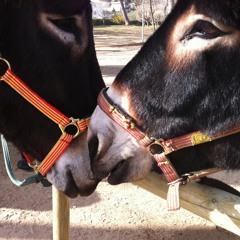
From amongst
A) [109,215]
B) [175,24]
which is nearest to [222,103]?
[175,24]

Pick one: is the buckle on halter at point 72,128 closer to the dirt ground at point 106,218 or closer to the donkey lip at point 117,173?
the donkey lip at point 117,173

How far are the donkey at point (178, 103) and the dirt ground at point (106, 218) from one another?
63.3 inches

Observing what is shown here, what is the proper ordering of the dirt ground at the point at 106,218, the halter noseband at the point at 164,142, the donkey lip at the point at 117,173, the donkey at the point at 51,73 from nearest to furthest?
the halter noseband at the point at 164,142, the donkey lip at the point at 117,173, the donkey at the point at 51,73, the dirt ground at the point at 106,218

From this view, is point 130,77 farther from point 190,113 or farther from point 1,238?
point 1,238

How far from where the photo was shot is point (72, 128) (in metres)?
2.01

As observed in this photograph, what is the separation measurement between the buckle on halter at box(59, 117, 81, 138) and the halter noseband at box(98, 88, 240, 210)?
27cm

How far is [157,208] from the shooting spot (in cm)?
361

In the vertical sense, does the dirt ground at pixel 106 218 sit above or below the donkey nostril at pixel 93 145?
below

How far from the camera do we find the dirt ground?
328 cm

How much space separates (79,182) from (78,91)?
17.7 inches

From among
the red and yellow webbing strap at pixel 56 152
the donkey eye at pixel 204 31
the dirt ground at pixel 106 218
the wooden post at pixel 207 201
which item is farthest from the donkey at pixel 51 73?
the dirt ground at pixel 106 218

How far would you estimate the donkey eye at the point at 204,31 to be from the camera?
1.47 m

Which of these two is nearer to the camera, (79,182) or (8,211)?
(79,182)

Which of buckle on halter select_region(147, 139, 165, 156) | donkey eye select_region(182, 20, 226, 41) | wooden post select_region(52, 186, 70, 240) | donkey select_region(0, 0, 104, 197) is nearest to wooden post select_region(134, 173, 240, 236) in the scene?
donkey select_region(0, 0, 104, 197)
